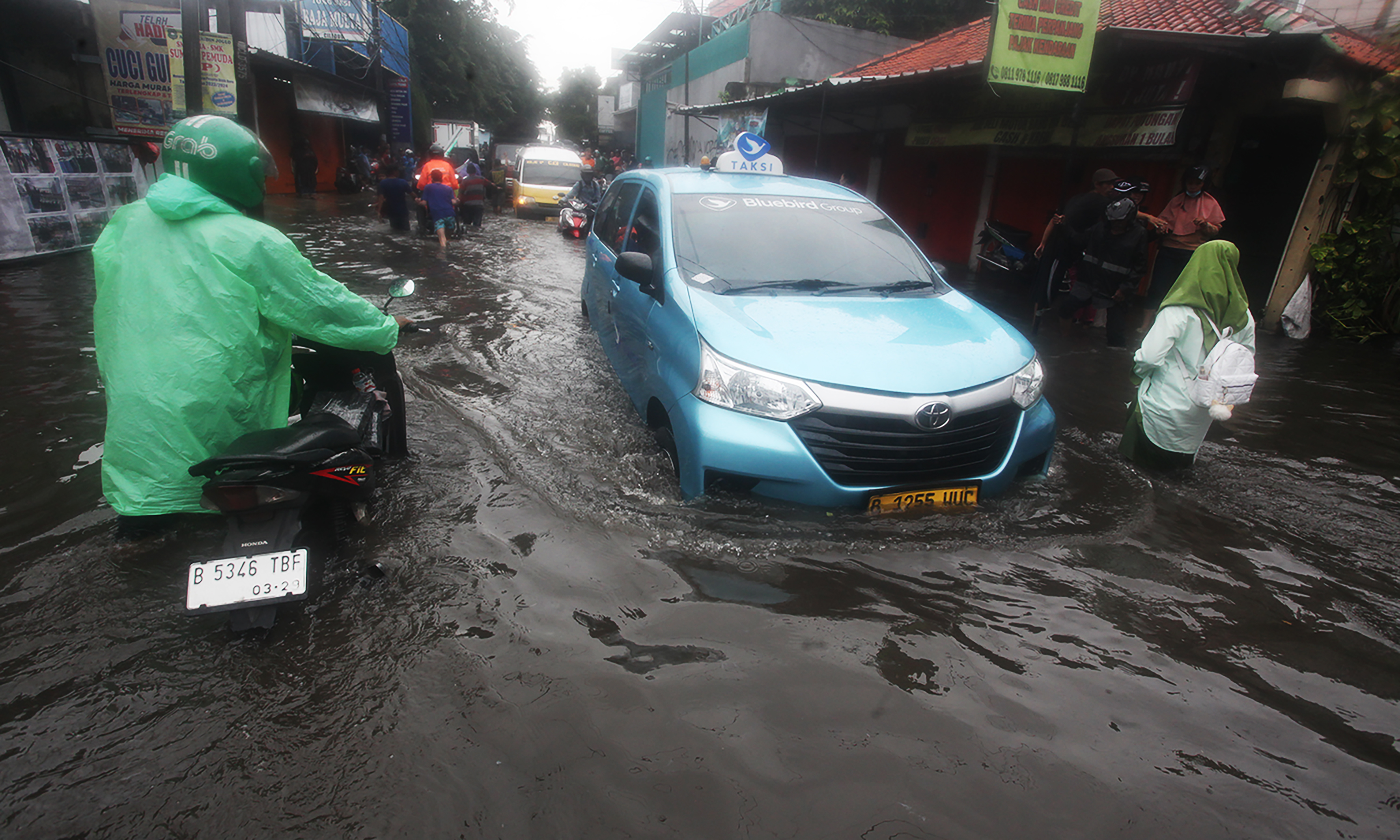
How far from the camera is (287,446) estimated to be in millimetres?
2613

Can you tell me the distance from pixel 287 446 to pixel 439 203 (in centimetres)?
1185

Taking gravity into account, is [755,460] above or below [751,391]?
below

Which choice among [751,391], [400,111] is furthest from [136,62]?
[400,111]

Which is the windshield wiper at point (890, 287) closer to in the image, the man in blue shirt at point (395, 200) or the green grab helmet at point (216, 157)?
the green grab helmet at point (216, 157)

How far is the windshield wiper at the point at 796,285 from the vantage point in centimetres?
409

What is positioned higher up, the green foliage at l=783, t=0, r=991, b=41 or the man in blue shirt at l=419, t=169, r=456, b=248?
the green foliage at l=783, t=0, r=991, b=41

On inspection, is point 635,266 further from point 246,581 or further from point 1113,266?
point 1113,266

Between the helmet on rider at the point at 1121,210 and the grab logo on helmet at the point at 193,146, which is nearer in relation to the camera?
the grab logo on helmet at the point at 193,146

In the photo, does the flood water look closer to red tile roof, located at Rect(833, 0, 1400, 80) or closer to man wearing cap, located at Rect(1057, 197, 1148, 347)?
man wearing cap, located at Rect(1057, 197, 1148, 347)

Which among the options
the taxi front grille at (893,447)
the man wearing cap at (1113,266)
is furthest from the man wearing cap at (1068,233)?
the taxi front grille at (893,447)

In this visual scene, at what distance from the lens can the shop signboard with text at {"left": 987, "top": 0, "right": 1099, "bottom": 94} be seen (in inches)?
324

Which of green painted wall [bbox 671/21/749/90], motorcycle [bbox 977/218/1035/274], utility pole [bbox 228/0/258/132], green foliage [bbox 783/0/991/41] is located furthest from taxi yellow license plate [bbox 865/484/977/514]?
green foliage [bbox 783/0/991/41]

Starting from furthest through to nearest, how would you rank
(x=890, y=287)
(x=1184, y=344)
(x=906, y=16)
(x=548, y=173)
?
(x=906, y=16) < (x=548, y=173) < (x=890, y=287) < (x=1184, y=344)

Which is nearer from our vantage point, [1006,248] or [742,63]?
[1006,248]
